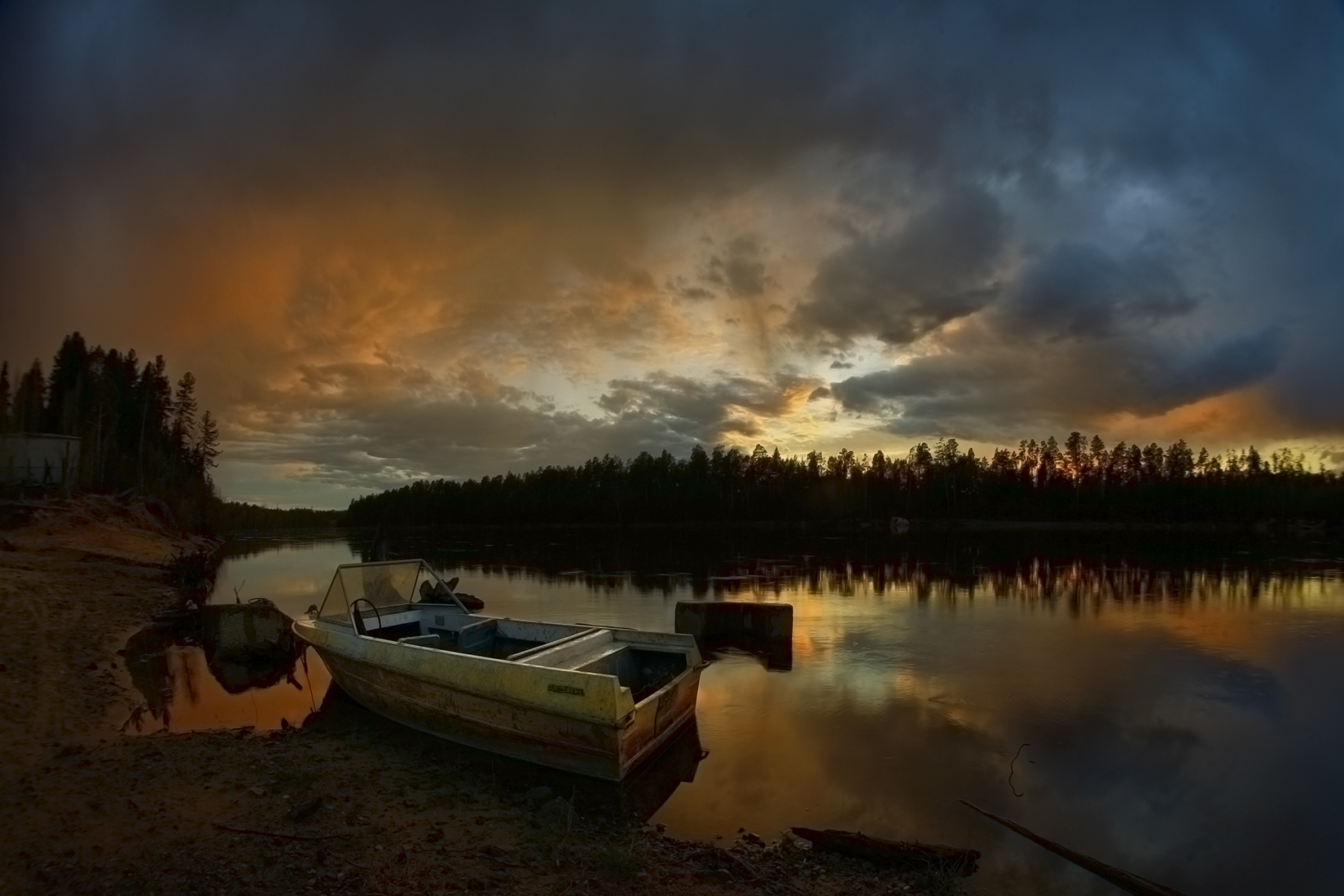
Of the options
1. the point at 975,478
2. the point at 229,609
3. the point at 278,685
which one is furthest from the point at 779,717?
the point at 975,478

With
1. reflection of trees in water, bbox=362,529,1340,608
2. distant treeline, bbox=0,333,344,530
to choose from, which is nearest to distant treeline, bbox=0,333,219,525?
distant treeline, bbox=0,333,344,530

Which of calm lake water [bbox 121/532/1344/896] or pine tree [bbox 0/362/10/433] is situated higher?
pine tree [bbox 0/362/10/433]

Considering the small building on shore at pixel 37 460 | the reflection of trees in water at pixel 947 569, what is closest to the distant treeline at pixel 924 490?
the reflection of trees in water at pixel 947 569

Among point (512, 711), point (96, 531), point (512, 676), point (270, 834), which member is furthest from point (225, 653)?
point (96, 531)

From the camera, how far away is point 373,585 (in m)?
13.7

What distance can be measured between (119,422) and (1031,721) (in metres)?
83.4

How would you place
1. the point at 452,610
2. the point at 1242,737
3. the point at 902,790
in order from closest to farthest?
the point at 902,790 → the point at 1242,737 → the point at 452,610

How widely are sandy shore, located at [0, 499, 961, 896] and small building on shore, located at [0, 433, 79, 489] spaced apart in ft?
137

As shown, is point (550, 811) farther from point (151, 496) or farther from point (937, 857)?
point (151, 496)

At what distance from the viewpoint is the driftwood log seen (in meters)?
6.30

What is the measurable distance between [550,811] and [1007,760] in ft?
21.2

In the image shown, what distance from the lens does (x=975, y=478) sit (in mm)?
133375

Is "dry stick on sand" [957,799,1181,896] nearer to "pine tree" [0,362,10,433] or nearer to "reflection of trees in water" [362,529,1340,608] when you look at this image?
"reflection of trees in water" [362,529,1340,608]

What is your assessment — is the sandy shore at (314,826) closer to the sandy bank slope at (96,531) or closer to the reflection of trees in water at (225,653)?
the reflection of trees in water at (225,653)
